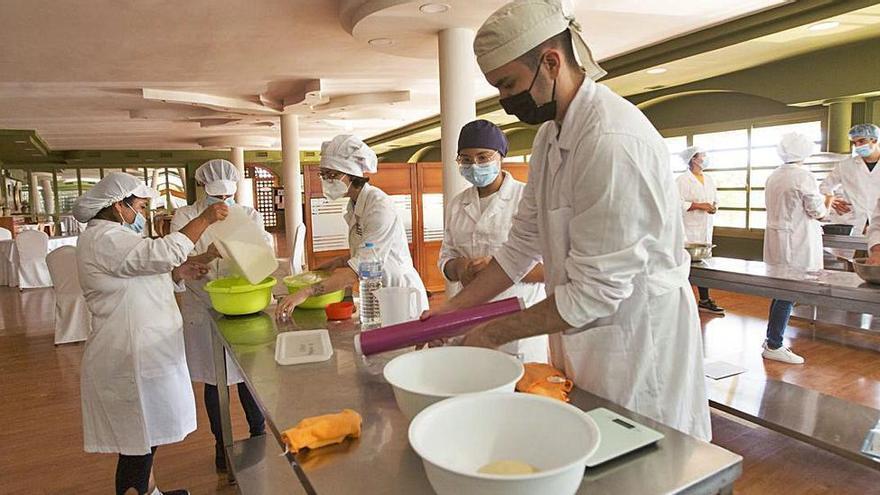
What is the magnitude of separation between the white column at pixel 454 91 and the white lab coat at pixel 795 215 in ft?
8.41

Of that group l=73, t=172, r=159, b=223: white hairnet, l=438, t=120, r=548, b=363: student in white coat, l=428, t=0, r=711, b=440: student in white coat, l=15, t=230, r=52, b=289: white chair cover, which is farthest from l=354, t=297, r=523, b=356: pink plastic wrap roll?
l=15, t=230, r=52, b=289: white chair cover

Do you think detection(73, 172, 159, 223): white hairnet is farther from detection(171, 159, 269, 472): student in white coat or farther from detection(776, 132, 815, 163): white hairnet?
detection(776, 132, 815, 163): white hairnet

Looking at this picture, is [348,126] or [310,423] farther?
[348,126]

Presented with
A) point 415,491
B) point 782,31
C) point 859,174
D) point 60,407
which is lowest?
point 60,407

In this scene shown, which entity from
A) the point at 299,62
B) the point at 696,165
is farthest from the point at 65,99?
the point at 696,165

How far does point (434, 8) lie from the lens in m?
3.55

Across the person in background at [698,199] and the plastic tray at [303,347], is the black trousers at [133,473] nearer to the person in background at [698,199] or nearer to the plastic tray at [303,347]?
the plastic tray at [303,347]

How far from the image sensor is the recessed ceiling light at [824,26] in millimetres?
4383

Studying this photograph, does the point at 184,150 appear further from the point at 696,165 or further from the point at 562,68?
the point at 562,68

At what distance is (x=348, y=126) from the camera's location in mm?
11070

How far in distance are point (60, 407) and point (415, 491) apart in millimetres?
3822

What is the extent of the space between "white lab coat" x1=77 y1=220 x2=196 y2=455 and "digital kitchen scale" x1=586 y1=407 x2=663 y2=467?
5.70 feet

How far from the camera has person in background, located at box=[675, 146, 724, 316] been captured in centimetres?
566

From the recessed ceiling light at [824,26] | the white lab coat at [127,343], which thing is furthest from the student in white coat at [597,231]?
the recessed ceiling light at [824,26]
